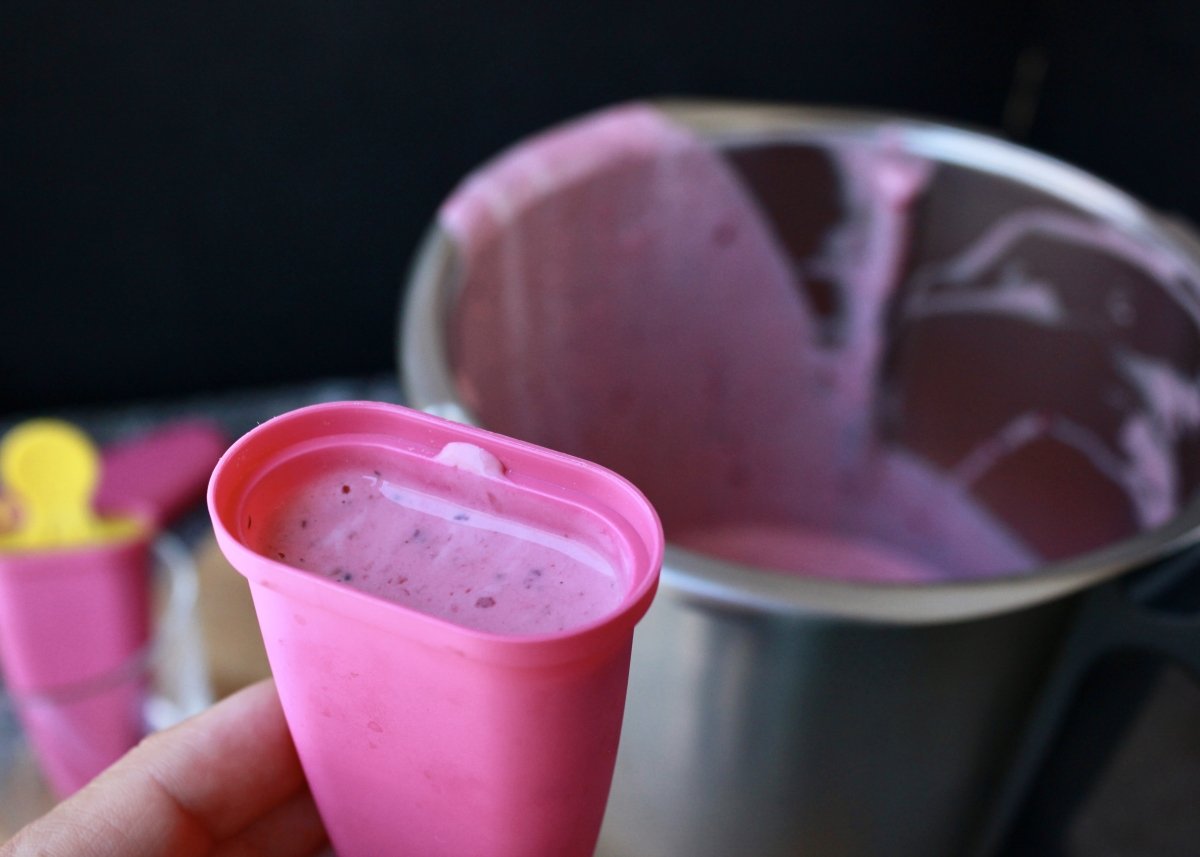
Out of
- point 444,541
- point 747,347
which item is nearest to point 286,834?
point 444,541

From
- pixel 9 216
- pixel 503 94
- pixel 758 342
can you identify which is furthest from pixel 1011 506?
pixel 9 216

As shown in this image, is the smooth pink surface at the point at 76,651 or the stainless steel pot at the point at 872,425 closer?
the stainless steel pot at the point at 872,425

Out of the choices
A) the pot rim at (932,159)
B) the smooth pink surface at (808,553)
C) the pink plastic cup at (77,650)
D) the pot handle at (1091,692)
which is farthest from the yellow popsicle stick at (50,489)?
the pot handle at (1091,692)

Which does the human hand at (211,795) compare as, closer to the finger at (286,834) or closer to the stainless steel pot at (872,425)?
the finger at (286,834)

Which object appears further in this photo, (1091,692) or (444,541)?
(1091,692)

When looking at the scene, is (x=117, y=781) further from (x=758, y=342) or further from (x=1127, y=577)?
(x=758, y=342)

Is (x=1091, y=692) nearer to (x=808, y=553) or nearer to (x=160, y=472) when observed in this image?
(x=808, y=553)
